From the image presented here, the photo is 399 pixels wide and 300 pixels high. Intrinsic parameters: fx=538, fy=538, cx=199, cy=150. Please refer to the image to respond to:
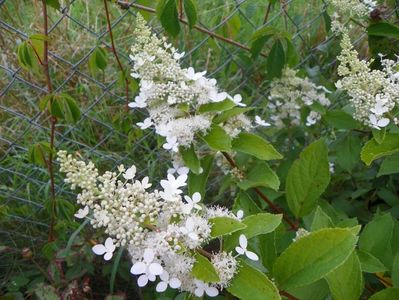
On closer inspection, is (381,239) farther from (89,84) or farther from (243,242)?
(89,84)

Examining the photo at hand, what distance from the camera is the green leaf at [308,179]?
1.34 m

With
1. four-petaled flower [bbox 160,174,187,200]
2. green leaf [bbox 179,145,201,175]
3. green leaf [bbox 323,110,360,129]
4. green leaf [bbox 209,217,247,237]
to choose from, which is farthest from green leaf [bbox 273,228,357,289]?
green leaf [bbox 323,110,360,129]

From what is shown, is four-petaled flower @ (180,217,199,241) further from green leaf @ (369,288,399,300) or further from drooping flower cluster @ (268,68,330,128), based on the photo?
drooping flower cluster @ (268,68,330,128)

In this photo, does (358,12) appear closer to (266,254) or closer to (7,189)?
(266,254)

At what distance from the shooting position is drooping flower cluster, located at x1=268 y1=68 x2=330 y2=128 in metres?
1.86

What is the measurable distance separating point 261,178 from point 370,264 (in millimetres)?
354

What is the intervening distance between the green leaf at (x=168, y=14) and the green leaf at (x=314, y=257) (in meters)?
0.80

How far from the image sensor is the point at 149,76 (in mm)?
1278

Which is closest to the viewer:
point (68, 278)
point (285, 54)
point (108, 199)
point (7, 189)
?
point (108, 199)

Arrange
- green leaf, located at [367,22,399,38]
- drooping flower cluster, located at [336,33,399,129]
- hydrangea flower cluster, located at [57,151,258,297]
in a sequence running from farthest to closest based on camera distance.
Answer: green leaf, located at [367,22,399,38] → drooping flower cluster, located at [336,33,399,129] → hydrangea flower cluster, located at [57,151,258,297]

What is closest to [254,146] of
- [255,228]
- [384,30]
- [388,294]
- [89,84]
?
[255,228]

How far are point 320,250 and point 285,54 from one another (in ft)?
3.51

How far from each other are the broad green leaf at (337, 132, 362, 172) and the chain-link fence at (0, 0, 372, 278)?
0.46 m

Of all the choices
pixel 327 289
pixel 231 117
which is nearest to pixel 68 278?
pixel 231 117
